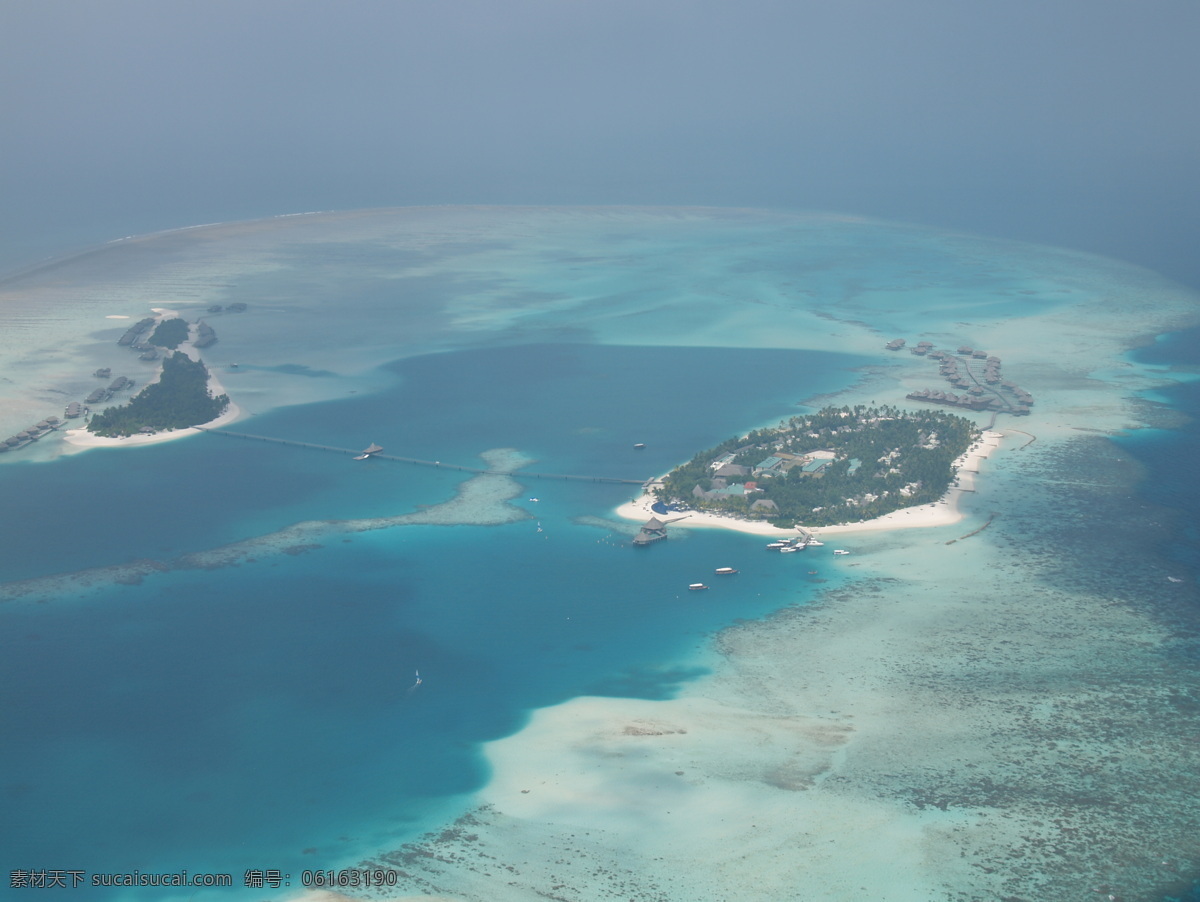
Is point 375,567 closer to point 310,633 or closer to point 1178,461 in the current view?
point 310,633

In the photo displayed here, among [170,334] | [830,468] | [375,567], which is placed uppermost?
[170,334]

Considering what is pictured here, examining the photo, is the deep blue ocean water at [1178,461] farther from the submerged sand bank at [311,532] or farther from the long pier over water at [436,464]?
the submerged sand bank at [311,532]

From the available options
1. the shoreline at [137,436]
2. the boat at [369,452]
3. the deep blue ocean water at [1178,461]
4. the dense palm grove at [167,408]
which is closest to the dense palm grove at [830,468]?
the deep blue ocean water at [1178,461]

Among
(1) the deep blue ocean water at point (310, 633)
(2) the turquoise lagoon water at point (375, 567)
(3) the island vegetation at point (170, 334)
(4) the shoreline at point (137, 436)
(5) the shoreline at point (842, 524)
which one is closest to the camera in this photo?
(1) the deep blue ocean water at point (310, 633)

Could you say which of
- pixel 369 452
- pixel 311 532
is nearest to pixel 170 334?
pixel 369 452

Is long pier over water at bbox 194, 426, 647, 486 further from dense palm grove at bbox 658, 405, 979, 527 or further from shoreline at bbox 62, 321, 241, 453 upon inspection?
dense palm grove at bbox 658, 405, 979, 527

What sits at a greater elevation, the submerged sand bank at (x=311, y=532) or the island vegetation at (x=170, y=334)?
the island vegetation at (x=170, y=334)

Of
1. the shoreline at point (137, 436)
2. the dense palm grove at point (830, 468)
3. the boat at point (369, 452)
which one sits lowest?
the dense palm grove at point (830, 468)
